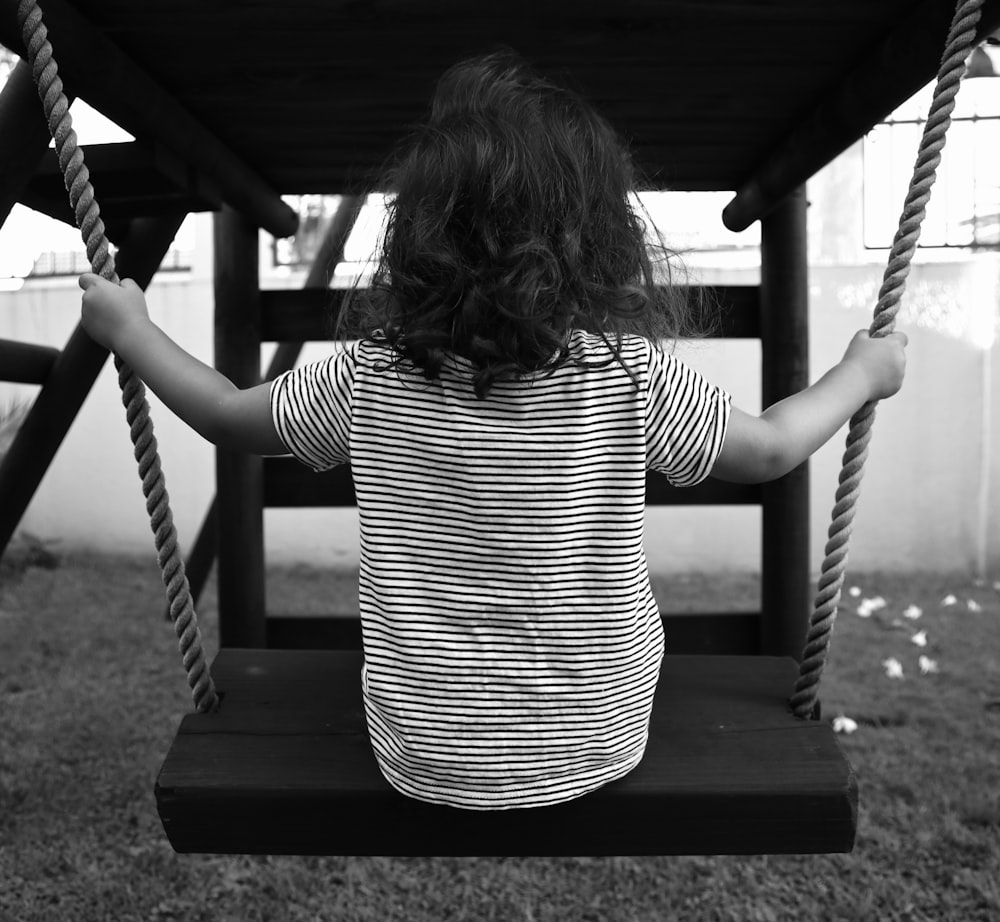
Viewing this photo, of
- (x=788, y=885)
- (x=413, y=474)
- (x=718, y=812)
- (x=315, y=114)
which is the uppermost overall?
(x=315, y=114)

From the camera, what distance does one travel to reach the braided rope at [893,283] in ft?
4.25

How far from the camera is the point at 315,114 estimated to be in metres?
2.05

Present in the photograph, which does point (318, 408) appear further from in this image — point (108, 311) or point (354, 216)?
point (354, 216)

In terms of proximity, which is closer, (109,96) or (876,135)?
(109,96)

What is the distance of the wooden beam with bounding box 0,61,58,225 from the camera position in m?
1.73

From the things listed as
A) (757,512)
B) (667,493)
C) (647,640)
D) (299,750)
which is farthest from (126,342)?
(757,512)

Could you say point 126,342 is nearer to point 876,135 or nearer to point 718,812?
point 718,812

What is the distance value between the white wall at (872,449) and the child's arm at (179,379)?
5.20 meters

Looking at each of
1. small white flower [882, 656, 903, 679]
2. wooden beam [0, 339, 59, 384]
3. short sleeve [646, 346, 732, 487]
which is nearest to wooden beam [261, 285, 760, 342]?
wooden beam [0, 339, 59, 384]

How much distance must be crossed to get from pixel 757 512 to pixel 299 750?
217 inches

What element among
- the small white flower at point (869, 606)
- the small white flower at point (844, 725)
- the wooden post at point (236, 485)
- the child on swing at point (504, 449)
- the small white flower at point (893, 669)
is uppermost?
the child on swing at point (504, 449)

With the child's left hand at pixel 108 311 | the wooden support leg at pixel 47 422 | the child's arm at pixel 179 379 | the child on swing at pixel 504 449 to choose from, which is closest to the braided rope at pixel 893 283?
the child on swing at pixel 504 449

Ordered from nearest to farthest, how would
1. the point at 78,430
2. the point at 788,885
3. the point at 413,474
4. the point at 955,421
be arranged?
the point at 413,474, the point at 788,885, the point at 955,421, the point at 78,430

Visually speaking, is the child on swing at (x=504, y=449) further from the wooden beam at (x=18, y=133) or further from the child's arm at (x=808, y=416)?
the wooden beam at (x=18, y=133)
